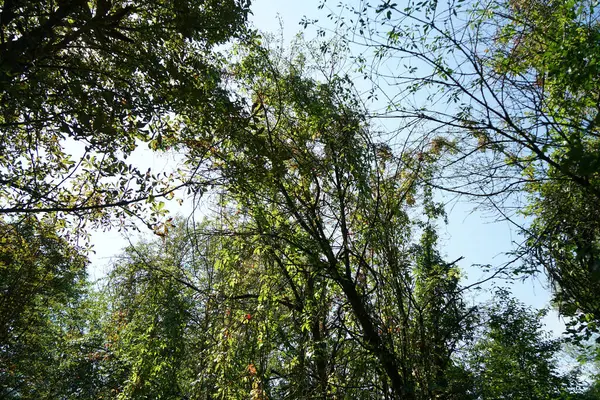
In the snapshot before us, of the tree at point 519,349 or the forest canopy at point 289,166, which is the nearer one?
the forest canopy at point 289,166

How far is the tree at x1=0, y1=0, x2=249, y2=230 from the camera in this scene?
117 inches

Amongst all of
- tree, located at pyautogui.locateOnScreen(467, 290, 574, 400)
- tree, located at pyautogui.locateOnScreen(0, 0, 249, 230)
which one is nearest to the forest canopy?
tree, located at pyautogui.locateOnScreen(0, 0, 249, 230)

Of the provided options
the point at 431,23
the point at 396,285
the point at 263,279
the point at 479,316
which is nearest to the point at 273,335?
the point at 263,279

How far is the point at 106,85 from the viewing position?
4.07 meters

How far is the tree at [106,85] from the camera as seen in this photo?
2.96 metres

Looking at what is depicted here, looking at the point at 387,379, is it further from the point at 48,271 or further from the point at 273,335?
the point at 48,271

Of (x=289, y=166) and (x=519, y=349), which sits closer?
(x=289, y=166)

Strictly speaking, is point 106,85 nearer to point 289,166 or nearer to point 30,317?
point 289,166

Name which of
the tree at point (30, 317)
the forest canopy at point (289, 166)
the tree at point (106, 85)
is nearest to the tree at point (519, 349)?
the forest canopy at point (289, 166)

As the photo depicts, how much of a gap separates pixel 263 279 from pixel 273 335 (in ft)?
2.05

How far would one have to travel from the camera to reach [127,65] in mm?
3562

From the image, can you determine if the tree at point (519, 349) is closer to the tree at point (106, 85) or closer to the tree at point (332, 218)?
the tree at point (332, 218)

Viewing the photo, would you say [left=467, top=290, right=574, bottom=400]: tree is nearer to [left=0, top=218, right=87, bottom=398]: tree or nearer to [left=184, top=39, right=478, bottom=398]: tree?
[left=184, top=39, right=478, bottom=398]: tree

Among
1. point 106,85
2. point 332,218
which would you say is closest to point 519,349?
point 332,218
